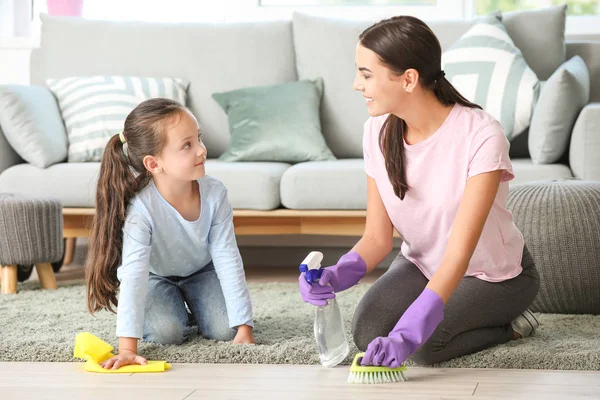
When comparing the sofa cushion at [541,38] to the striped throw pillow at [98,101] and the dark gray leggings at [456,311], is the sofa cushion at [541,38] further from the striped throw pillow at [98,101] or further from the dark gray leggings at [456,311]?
the dark gray leggings at [456,311]

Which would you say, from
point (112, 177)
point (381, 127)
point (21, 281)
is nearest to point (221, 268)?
point (112, 177)

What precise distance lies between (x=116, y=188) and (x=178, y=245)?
210 millimetres

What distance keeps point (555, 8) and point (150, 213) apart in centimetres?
227

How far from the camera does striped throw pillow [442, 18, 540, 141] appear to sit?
11.2 ft

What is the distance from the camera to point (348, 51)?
12.5 ft

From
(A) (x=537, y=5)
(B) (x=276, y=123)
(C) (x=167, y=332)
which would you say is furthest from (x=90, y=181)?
(A) (x=537, y=5)

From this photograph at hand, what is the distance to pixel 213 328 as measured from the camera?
224cm

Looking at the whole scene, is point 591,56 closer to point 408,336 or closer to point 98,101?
point 98,101

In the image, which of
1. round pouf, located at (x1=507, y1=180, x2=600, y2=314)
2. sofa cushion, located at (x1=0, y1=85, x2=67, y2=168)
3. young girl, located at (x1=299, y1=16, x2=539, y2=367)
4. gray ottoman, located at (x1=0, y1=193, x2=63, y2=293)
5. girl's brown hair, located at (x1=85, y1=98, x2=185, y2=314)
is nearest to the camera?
young girl, located at (x1=299, y1=16, x2=539, y2=367)

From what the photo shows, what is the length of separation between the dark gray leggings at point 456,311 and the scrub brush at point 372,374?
193 mm

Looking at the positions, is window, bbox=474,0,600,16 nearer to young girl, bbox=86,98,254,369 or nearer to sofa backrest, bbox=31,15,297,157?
sofa backrest, bbox=31,15,297,157

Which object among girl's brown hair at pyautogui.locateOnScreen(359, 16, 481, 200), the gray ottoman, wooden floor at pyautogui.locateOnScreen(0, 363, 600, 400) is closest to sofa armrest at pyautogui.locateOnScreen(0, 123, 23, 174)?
the gray ottoman

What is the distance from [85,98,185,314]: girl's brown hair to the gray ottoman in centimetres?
95

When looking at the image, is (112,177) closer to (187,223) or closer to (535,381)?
(187,223)
